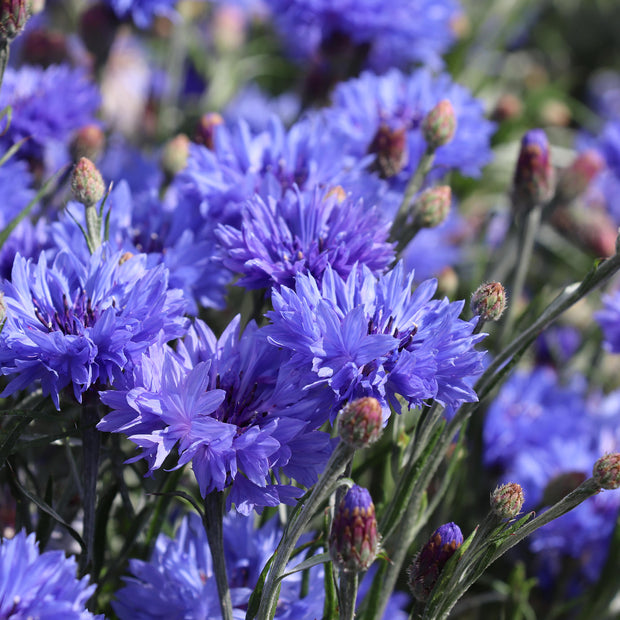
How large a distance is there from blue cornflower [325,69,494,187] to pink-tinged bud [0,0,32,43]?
339mm

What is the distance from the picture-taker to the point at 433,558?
0.55m

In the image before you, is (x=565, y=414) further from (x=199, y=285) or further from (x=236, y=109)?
(x=236, y=109)

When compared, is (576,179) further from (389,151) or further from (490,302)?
(490,302)

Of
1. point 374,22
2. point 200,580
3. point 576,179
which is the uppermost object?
point 374,22

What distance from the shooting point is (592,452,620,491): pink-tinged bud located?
0.50 m

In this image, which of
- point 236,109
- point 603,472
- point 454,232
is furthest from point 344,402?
point 236,109

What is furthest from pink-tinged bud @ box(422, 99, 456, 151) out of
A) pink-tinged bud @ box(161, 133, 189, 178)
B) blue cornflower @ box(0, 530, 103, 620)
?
blue cornflower @ box(0, 530, 103, 620)

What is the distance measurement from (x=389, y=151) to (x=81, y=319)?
0.38 metres

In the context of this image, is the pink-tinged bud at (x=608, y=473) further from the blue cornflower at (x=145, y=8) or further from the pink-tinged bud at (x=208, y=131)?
the blue cornflower at (x=145, y=8)

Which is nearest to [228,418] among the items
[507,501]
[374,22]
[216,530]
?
[216,530]

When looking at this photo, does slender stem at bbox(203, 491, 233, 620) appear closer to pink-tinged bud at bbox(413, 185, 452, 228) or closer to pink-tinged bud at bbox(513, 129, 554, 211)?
pink-tinged bud at bbox(413, 185, 452, 228)

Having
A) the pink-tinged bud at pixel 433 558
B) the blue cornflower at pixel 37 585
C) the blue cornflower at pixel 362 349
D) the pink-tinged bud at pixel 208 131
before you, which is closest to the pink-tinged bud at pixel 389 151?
the pink-tinged bud at pixel 208 131

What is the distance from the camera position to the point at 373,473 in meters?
0.86

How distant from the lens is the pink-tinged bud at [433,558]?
543 mm
